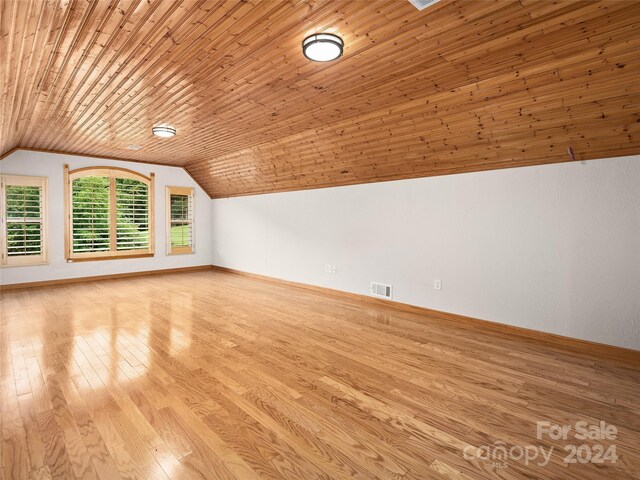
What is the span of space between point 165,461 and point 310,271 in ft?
15.2

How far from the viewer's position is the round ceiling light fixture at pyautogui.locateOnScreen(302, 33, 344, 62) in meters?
2.38

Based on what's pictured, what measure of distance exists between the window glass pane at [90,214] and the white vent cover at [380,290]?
582cm

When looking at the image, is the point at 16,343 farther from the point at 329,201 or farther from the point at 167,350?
the point at 329,201

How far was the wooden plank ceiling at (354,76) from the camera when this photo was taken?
214 centimetres

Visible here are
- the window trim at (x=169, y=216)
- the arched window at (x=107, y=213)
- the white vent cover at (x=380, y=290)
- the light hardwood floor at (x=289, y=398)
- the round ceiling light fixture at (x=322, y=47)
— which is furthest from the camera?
the window trim at (x=169, y=216)

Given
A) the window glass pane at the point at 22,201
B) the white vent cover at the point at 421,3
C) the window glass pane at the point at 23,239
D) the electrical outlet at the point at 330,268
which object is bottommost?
the electrical outlet at the point at 330,268

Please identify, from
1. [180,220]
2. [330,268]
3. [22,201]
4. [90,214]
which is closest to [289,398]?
[330,268]

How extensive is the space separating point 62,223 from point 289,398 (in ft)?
21.8

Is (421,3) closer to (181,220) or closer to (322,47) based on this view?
(322,47)

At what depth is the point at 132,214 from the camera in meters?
7.48

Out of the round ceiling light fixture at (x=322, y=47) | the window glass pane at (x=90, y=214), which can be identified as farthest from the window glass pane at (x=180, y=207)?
the round ceiling light fixture at (x=322, y=47)

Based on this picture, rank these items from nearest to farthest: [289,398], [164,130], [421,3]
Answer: [421,3] → [289,398] → [164,130]

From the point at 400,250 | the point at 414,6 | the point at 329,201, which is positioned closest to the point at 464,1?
the point at 414,6

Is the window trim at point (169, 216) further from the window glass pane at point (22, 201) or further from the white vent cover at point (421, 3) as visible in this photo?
the white vent cover at point (421, 3)
